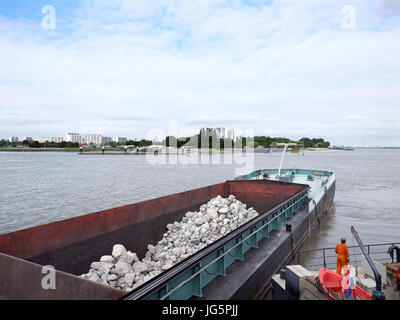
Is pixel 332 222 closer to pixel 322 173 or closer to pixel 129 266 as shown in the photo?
pixel 322 173

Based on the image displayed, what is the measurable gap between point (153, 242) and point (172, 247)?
2.86 ft

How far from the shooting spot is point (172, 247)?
396 inches

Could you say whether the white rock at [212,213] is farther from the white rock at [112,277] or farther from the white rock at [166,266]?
the white rock at [112,277]

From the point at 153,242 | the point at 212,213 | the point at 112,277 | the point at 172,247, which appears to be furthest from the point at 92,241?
the point at 212,213

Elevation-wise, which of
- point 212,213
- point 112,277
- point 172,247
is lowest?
point 172,247

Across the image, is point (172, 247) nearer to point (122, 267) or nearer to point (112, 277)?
point (122, 267)

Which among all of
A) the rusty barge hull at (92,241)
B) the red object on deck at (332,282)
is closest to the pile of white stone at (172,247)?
the rusty barge hull at (92,241)

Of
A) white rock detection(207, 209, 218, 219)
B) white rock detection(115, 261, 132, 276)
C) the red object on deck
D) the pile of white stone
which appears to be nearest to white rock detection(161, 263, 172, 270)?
the pile of white stone

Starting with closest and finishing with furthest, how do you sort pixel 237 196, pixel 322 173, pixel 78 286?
1. pixel 78 286
2. pixel 237 196
3. pixel 322 173

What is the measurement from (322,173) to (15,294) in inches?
940

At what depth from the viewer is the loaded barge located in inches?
178

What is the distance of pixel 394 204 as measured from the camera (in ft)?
71.9

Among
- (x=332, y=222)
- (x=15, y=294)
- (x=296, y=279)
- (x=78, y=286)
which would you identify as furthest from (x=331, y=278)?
(x=332, y=222)
